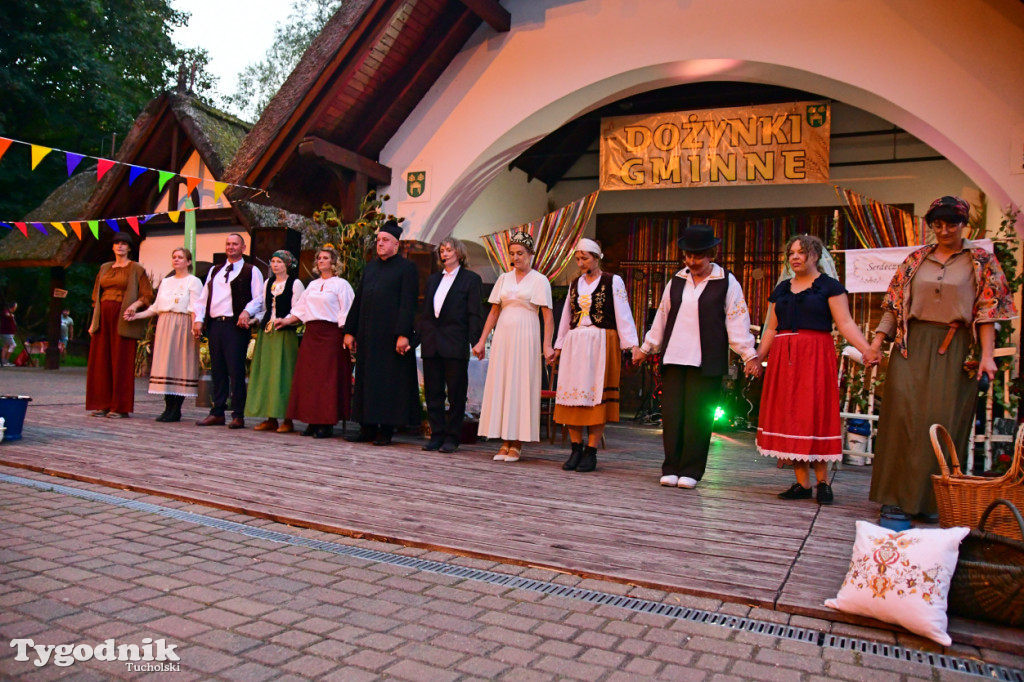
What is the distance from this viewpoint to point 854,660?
2.22 metres

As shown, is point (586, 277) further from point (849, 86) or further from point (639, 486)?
point (849, 86)

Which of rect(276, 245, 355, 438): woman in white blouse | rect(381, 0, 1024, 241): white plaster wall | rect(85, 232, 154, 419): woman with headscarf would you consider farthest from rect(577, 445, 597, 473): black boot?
rect(85, 232, 154, 419): woman with headscarf

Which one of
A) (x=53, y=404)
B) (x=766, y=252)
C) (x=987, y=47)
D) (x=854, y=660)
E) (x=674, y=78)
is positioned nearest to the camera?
(x=854, y=660)

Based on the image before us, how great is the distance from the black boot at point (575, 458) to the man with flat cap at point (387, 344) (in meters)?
1.51

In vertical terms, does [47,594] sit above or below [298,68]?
below

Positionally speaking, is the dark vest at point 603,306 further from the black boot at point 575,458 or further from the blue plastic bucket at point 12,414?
the blue plastic bucket at point 12,414

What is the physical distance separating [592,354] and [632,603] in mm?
2888

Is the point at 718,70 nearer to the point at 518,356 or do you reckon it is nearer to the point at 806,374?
the point at 518,356

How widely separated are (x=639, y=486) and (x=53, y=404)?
23.4ft

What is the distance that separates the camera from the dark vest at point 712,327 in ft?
15.6

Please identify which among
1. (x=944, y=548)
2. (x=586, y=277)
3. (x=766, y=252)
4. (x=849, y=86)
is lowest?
(x=944, y=548)

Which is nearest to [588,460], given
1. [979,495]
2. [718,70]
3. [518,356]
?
[518,356]

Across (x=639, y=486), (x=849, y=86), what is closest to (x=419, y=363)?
(x=639, y=486)

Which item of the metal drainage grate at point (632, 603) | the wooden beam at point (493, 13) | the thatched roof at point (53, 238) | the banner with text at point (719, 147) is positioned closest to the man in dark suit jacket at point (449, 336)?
the metal drainage grate at point (632, 603)
